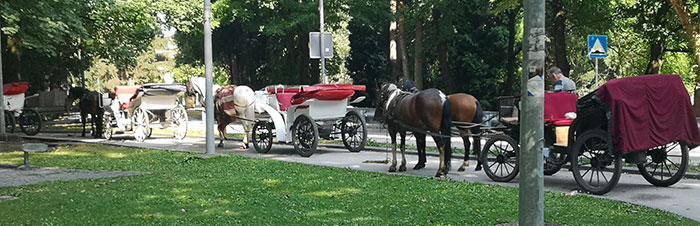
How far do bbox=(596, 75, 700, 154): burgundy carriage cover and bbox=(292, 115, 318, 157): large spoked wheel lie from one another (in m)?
8.29

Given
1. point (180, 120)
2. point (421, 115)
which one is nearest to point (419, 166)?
point (421, 115)

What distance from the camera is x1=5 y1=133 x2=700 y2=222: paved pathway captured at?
10201 mm

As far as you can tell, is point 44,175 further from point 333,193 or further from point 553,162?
point 553,162

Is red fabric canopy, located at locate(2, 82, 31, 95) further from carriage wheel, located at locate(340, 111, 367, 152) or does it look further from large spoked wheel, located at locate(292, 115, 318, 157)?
carriage wheel, located at locate(340, 111, 367, 152)

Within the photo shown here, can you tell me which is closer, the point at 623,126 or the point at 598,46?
the point at 623,126

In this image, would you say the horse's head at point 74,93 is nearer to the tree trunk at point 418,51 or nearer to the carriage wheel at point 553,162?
the tree trunk at point 418,51

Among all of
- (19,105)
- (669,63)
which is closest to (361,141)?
(19,105)

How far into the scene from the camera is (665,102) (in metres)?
10.7

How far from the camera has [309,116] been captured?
17781mm

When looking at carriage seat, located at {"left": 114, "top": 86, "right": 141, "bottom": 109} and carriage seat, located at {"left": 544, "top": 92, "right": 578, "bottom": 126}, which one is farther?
carriage seat, located at {"left": 114, "top": 86, "right": 141, "bottom": 109}

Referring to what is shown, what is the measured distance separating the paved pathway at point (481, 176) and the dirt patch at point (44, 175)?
452 cm

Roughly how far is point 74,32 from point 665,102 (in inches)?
692

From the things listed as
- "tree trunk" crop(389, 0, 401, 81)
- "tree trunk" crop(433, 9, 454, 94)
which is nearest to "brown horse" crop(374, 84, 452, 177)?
"tree trunk" crop(389, 0, 401, 81)

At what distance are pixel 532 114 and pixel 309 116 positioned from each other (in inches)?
451
